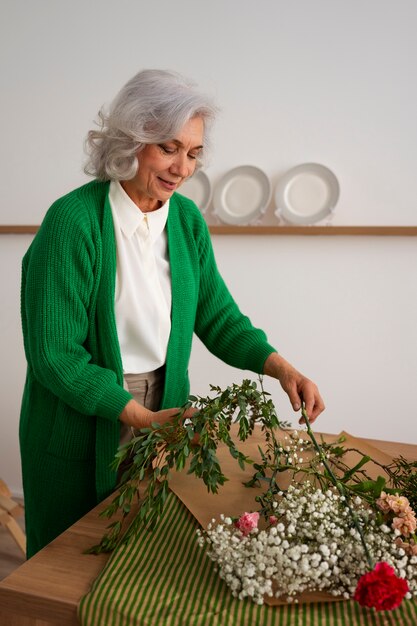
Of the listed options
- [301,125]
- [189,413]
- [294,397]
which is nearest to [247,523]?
[189,413]

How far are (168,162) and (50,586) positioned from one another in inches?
39.2

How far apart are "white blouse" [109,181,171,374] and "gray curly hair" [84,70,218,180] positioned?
0.28ft

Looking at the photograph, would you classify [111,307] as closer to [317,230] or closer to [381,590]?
[381,590]

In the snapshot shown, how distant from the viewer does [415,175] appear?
9.88ft

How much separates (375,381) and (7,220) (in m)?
2.34

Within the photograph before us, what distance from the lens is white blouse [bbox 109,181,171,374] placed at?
1565 millimetres

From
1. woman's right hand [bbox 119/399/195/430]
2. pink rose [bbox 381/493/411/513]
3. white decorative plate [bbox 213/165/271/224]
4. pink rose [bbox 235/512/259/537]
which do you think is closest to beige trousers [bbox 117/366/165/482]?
woman's right hand [bbox 119/399/195/430]

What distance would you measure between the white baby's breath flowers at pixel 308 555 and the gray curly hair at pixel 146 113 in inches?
36.3

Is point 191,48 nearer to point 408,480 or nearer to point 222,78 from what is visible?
point 222,78

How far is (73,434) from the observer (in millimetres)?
1539

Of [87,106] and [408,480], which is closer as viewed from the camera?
[408,480]

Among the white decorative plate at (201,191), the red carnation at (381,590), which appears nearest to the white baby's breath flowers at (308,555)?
the red carnation at (381,590)

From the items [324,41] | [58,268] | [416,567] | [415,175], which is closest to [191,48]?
[324,41]

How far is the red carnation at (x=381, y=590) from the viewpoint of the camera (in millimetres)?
812
